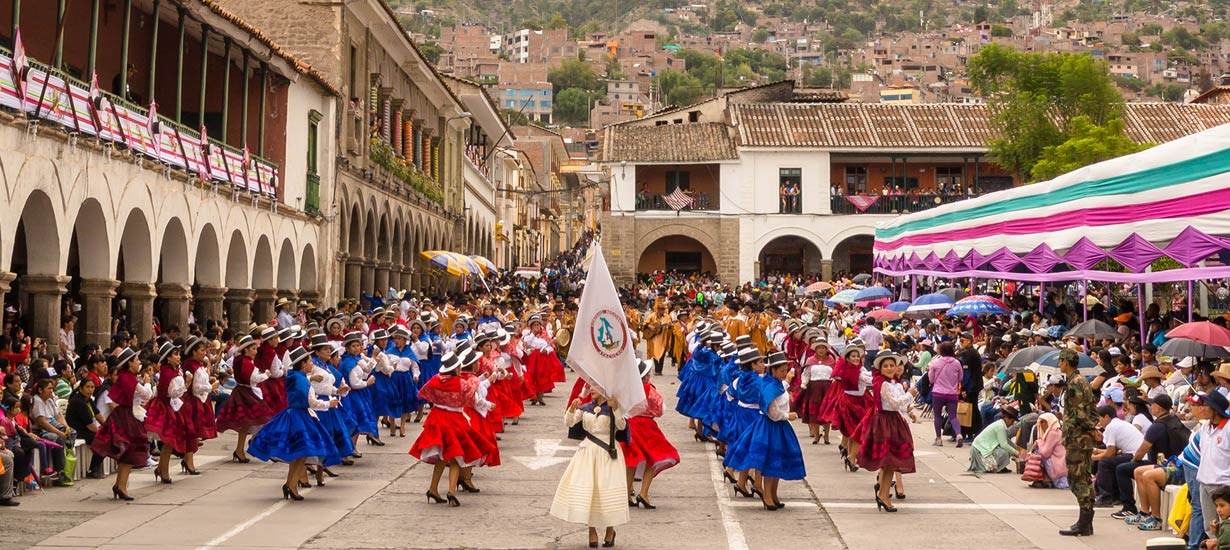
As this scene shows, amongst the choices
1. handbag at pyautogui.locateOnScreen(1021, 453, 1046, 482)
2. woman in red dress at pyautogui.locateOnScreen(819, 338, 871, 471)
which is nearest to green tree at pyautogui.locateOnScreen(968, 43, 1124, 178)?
woman in red dress at pyautogui.locateOnScreen(819, 338, 871, 471)

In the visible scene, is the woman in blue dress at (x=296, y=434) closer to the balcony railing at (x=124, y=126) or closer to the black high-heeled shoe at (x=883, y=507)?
the balcony railing at (x=124, y=126)

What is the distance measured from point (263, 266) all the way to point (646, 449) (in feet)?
64.2

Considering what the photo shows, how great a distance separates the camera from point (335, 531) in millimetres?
13016

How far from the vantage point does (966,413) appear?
21453 millimetres

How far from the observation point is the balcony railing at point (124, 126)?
1788cm

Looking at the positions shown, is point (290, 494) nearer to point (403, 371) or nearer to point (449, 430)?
point (449, 430)

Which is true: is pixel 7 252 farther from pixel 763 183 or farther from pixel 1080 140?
pixel 763 183

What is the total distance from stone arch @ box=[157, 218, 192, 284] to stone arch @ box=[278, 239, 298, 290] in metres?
7.30

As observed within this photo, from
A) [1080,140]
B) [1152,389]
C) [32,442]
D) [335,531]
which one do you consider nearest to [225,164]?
[32,442]

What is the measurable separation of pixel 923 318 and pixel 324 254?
1471 cm

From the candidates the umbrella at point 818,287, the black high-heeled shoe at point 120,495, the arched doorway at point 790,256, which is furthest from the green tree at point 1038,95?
the black high-heeled shoe at point 120,495

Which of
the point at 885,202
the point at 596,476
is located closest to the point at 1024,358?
the point at 596,476

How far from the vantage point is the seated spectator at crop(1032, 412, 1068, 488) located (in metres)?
16.6

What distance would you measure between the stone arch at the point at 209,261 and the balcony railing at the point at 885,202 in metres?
37.6
